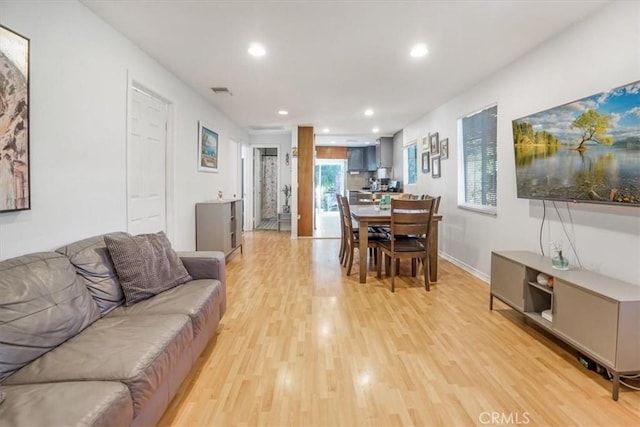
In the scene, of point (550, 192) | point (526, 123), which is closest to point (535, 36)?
point (526, 123)

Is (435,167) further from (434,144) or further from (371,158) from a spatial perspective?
(371,158)

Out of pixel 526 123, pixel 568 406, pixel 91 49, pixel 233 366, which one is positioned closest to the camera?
pixel 568 406

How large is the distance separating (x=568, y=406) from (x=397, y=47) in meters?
2.93

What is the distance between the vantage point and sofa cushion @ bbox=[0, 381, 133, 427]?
40.1 inches

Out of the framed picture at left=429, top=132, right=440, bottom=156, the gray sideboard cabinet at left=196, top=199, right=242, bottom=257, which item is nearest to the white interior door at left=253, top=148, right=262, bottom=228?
the gray sideboard cabinet at left=196, top=199, right=242, bottom=257

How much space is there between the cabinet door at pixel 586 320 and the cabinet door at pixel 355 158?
926 cm

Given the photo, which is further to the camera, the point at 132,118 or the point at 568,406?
the point at 132,118

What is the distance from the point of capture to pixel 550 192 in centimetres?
262

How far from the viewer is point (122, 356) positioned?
4.54 ft

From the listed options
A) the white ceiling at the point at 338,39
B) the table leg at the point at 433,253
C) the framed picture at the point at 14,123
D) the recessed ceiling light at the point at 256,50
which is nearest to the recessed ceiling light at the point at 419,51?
the white ceiling at the point at 338,39

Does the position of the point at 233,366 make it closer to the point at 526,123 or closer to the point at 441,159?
the point at 526,123

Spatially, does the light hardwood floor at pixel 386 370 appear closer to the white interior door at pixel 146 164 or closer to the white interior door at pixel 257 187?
the white interior door at pixel 146 164

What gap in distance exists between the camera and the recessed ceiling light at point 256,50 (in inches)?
120

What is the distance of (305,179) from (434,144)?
2877mm
